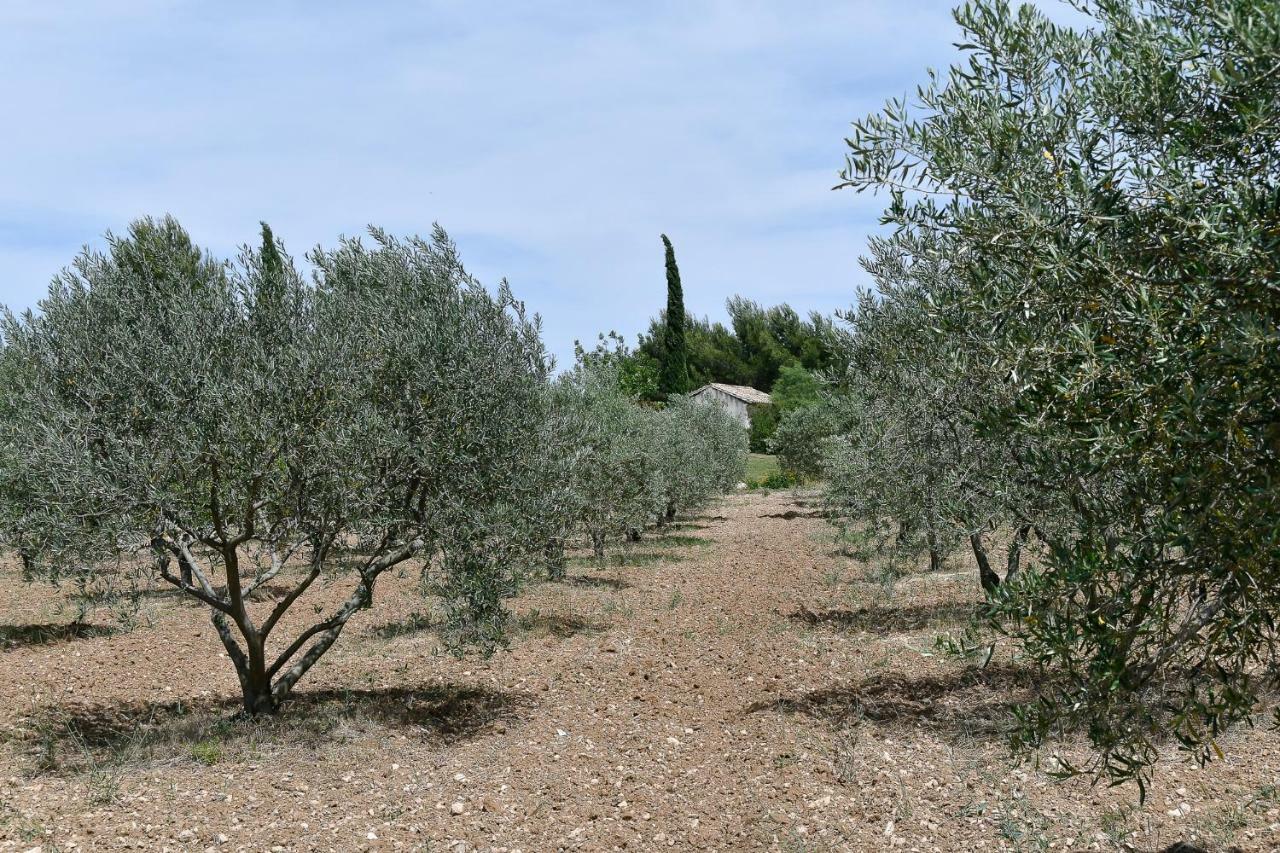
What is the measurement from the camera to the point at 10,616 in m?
17.7

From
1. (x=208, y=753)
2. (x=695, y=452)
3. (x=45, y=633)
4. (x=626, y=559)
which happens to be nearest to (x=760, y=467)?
(x=695, y=452)

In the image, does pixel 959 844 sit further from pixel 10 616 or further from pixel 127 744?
pixel 10 616

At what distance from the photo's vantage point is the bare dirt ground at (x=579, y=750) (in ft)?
25.8

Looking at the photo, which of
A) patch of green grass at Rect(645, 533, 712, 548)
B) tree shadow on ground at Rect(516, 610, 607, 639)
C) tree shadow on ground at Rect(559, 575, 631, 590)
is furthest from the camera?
patch of green grass at Rect(645, 533, 712, 548)

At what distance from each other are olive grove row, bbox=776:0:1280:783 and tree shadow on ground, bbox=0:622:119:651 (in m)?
15.3

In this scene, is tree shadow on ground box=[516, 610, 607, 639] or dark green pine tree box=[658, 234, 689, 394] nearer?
tree shadow on ground box=[516, 610, 607, 639]

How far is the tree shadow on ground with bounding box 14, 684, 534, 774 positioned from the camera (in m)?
9.89

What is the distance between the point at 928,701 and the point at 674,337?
5884 cm

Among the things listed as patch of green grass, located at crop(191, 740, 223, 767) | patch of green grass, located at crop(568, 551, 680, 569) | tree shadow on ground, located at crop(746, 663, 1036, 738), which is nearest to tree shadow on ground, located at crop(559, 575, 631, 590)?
patch of green grass, located at crop(568, 551, 680, 569)

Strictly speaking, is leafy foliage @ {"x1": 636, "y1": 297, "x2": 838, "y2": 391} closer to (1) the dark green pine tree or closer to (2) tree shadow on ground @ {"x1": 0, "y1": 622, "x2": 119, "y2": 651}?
(1) the dark green pine tree

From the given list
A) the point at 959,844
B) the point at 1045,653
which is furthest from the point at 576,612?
the point at 1045,653

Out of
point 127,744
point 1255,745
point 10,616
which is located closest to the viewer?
point 1255,745

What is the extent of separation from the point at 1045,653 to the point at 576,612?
46.3 ft

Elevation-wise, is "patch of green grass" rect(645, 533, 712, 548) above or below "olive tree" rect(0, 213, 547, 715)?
below
